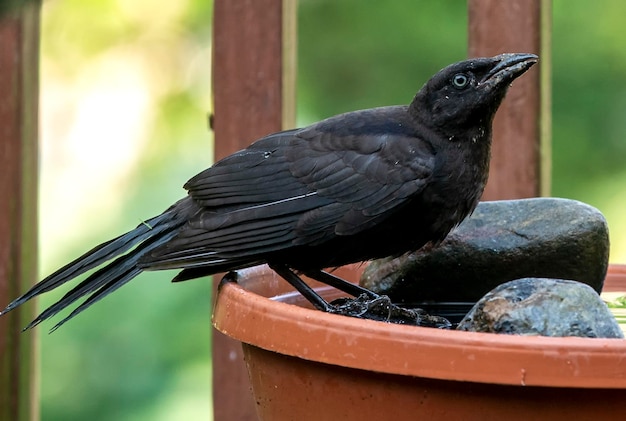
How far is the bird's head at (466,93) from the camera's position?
7.57 feet

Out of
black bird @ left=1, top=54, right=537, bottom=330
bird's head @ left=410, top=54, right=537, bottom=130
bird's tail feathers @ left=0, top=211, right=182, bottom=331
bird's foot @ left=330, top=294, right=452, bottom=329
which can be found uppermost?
bird's head @ left=410, top=54, right=537, bottom=130

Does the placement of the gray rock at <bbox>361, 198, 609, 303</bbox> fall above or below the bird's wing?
below

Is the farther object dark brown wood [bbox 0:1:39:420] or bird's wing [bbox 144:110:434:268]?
dark brown wood [bbox 0:1:39:420]

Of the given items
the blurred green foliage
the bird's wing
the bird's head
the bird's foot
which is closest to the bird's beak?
the bird's head

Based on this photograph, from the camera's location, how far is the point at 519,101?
2.67 metres

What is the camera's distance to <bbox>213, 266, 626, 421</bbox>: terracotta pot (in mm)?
1445

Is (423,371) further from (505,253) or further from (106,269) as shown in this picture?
(106,269)

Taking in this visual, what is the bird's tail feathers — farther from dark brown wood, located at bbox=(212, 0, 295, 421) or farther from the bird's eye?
the bird's eye

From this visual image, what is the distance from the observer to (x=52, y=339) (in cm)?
439

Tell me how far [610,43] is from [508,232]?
232 centimetres

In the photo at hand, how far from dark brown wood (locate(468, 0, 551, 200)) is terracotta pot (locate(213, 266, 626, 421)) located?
1.11 metres

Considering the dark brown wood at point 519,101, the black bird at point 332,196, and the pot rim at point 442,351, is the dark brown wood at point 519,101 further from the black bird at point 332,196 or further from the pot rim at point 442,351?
the pot rim at point 442,351

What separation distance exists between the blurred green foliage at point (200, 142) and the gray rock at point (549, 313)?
2.43 metres

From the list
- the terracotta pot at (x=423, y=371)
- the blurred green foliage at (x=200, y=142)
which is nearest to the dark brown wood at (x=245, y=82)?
the terracotta pot at (x=423, y=371)
